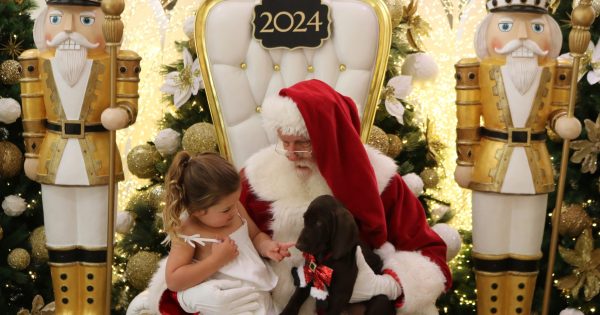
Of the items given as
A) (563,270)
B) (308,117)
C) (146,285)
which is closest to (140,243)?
(146,285)

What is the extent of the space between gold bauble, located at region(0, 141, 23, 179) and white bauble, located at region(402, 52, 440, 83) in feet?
5.49

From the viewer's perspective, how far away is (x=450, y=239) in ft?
12.4

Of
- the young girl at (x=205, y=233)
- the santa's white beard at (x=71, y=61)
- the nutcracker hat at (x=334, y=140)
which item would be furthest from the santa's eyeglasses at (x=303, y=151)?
the santa's white beard at (x=71, y=61)

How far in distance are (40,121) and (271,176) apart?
3.46 feet

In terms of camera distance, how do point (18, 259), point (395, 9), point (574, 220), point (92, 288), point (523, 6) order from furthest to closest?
point (18, 259), point (395, 9), point (574, 220), point (92, 288), point (523, 6)

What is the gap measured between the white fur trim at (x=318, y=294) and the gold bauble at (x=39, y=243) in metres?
1.68

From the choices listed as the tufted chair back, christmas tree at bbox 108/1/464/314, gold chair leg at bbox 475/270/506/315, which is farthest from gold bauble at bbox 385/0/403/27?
gold chair leg at bbox 475/270/506/315

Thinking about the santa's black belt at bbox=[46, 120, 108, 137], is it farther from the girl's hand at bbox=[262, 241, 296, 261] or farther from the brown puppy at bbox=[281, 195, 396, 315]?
the brown puppy at bbox=[281, 195, 396, 315]

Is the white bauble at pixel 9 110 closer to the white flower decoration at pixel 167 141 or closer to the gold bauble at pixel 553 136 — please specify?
the white flower decoration at pixel 167 141

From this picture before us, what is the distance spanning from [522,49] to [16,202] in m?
2.17

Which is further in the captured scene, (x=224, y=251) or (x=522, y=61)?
(x=522, y=61)

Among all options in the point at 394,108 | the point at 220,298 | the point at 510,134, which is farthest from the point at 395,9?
the point at 220,298

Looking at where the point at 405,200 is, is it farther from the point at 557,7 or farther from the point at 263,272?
the point at 557,7

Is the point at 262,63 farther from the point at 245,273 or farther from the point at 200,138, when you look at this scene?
the point at 245,273
